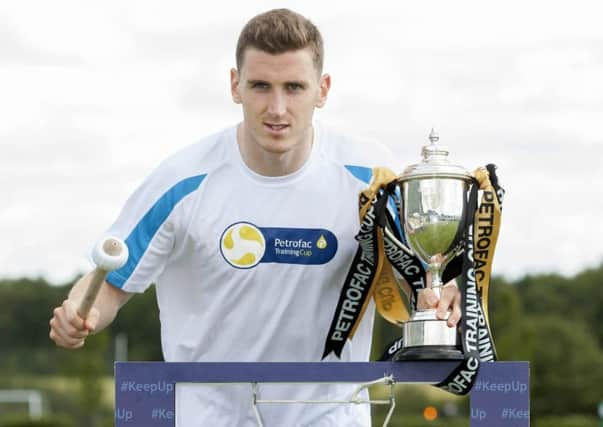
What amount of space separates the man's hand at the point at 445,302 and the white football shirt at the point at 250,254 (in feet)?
1.77

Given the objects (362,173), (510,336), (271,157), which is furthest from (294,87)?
(510,336)

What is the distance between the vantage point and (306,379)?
392 cm

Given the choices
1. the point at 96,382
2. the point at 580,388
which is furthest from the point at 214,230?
the point at 580,388

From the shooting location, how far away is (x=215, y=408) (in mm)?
4812

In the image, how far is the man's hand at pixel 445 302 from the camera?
4.11 metres

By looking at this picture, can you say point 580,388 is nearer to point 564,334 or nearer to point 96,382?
point 564,334

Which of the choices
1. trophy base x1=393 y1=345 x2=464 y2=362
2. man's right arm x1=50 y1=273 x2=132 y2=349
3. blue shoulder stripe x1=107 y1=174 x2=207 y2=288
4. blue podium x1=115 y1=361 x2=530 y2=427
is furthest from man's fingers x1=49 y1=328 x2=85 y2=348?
trophy base x1=393 y1=345 x2=464 y2=362

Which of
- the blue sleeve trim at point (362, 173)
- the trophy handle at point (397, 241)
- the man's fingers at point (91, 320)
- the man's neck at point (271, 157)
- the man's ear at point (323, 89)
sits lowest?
the man's fingers at point (91, 320)

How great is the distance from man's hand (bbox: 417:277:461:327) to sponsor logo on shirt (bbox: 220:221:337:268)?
552 mm

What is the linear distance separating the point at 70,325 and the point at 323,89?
4.16ft

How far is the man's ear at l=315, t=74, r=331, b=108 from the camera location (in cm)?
457

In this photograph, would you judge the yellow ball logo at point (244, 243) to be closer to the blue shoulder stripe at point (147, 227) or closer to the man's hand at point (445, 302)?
the blue shoulder stripe at point (147, 227)

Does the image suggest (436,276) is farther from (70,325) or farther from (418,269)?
(70,325)

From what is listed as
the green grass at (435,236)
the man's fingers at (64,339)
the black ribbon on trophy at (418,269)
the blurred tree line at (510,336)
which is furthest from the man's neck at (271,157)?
the blurred tree line at (510,336)
